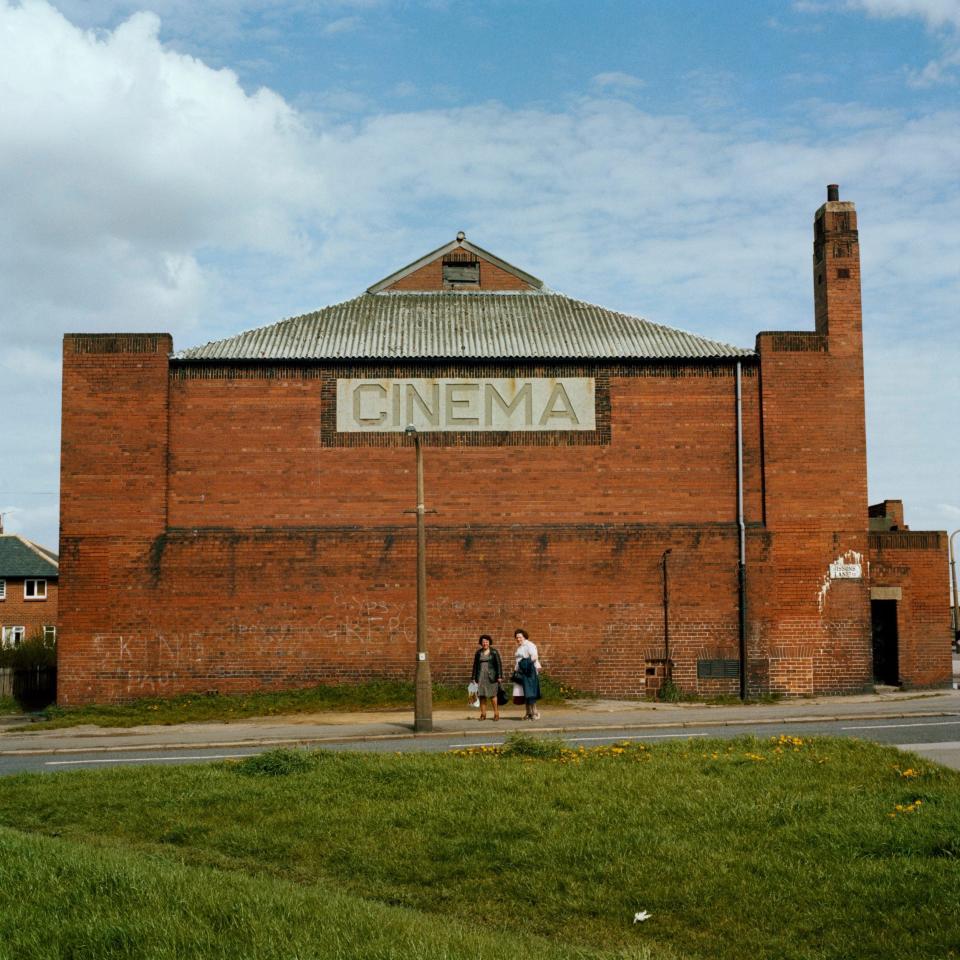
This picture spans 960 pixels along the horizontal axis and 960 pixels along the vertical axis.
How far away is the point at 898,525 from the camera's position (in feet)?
106

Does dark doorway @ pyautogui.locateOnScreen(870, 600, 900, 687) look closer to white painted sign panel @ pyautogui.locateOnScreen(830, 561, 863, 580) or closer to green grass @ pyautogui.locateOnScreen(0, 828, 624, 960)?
white painted sign panel @ pyautogui.locateOnScreen(830, 561, 863, 580)

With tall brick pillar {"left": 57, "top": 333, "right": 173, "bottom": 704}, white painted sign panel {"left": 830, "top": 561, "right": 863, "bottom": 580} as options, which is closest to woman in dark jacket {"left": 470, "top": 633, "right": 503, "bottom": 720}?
tall brick pillar {"left": 57, "top": 333, "right": 173, "bottom": 704}

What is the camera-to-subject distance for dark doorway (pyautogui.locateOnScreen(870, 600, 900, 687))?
88.0 feet

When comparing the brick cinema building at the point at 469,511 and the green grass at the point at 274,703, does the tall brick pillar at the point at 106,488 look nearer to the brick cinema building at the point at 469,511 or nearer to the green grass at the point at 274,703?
the brick cinema building at the point at 469,511

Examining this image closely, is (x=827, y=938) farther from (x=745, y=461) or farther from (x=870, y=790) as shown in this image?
(x=745, y=461)

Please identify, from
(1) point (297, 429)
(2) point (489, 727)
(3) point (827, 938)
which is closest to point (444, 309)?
(1) point (297, 429)

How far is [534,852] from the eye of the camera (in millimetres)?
7930

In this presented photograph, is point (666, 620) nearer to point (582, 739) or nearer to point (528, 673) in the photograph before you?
point (528, 673)

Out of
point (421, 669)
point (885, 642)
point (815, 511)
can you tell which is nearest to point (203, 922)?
point (421, 669)

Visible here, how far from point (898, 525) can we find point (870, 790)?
24.4 meters

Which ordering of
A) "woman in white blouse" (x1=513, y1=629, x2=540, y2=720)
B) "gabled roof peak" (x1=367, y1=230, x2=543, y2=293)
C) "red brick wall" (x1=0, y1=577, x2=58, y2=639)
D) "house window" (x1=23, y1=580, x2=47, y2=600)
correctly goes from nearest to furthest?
1. "woman in white blouse" (x1=513, y1=629, x2=540, y2=720)
2. "gabled roof peak" (x1=367, y1=230, x2=543, y2=293)
3. "red brick wall" (x1=0, y1=577, x2=58, y2=639)
4. "house window" (x1=23, y1=580, x2=47, y2=600)

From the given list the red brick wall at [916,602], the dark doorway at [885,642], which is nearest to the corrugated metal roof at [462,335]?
the red brick wall at [916,602]

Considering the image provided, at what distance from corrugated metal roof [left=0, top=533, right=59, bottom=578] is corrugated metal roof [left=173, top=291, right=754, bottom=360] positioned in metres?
34.8

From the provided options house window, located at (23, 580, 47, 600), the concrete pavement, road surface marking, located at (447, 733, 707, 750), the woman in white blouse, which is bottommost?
the concrete pavement
